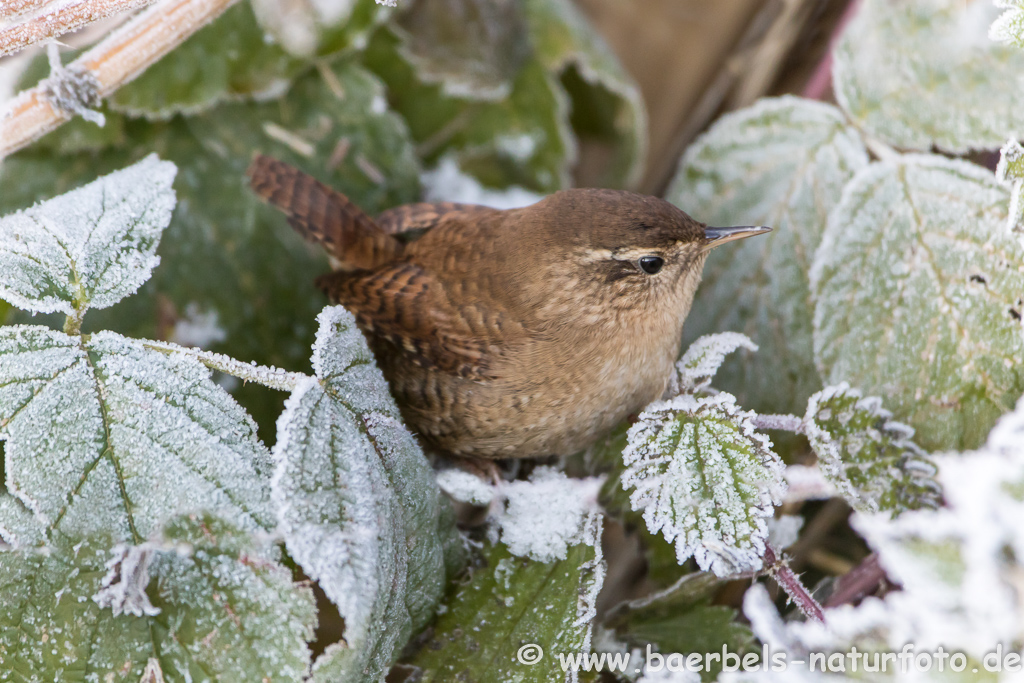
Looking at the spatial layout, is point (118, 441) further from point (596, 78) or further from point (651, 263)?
point (596, 78)

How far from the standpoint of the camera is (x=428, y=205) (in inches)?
79.1

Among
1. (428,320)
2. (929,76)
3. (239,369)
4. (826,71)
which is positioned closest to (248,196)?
(428,320)

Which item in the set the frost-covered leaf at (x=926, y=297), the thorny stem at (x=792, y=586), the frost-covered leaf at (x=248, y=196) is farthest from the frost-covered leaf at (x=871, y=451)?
the frost-covered leaf at (x=248, y=196)

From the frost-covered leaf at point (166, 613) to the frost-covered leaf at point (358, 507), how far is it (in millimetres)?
126

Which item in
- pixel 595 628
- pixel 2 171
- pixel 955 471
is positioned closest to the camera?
pixel 955 471

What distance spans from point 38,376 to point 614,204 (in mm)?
1086

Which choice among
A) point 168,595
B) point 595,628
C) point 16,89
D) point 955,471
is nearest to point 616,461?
point 595,628

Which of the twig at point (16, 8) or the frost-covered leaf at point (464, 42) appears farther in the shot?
the frost-covered leaf at point (464, 42)

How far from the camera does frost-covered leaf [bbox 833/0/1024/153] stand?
5.65ft

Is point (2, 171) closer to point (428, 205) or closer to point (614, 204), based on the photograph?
point (428, 205)

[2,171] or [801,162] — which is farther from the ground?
[801,162]

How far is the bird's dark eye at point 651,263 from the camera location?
159 centimetres

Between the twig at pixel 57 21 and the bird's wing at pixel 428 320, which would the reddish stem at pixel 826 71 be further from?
the twig at pixel 57 21

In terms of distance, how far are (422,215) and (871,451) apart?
1.17 metres
